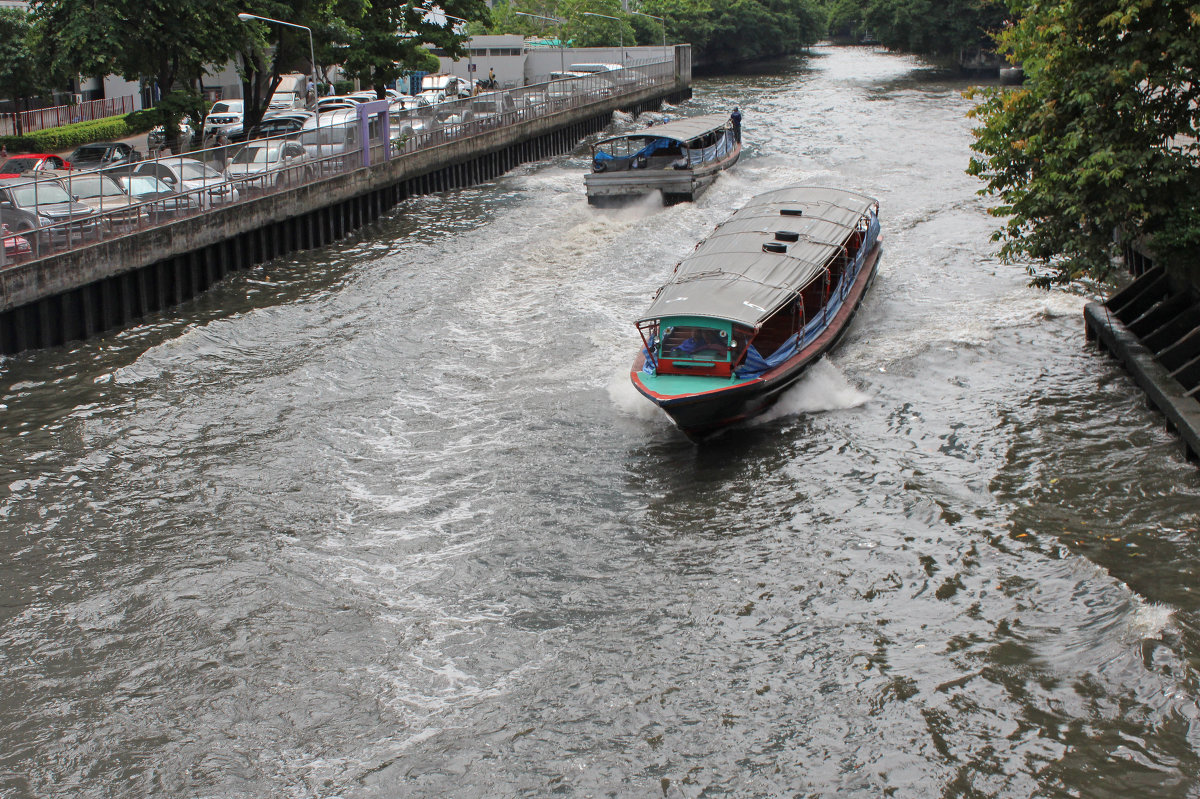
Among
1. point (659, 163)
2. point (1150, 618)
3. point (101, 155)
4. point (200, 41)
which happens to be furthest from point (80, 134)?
point (1150, 618)

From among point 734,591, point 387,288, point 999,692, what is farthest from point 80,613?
point 387,288

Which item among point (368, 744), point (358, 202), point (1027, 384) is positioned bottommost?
point (368, 744)

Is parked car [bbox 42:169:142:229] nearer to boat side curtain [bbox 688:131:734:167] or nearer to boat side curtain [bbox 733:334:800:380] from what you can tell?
boat side curtain [bbox 733:334:800:380]

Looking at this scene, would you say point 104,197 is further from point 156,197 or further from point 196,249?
point 196,249

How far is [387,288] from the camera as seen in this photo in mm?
28359

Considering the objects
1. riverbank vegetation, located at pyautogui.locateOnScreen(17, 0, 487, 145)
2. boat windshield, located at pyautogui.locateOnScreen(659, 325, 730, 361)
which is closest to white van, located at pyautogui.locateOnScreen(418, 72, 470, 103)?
riverbank vegetation, located at pyautogui.locateOnScreen(17, 0, 487, 145)

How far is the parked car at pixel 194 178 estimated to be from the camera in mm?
27969

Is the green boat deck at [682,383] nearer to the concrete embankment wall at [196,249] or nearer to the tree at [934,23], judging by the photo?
the concrete embankment wall at [196,249]

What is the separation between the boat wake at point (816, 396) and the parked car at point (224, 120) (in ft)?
91.6

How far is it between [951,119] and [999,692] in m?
51.5

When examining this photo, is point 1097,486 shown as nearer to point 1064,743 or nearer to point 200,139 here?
point 1064,743

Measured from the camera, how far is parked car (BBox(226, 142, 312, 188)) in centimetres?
3038

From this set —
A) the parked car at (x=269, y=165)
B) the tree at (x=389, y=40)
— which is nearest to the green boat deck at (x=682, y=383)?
the parked car at (x=269, y=165)

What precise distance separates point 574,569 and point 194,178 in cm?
1875
